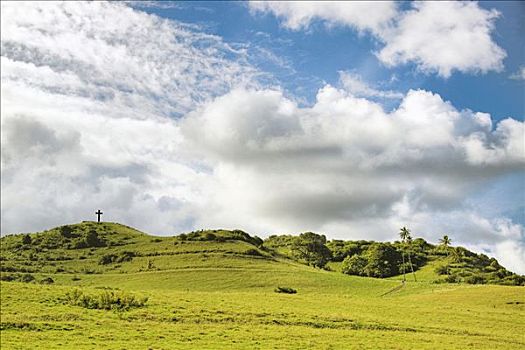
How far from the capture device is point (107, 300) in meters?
66.3

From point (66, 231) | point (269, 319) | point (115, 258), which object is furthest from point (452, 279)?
point (66, 231)

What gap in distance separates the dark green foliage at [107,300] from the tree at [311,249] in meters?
104

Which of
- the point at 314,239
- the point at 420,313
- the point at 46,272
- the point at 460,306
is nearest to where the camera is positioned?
the point at 420,313

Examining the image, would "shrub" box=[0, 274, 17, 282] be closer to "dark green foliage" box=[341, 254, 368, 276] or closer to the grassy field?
the grassy field

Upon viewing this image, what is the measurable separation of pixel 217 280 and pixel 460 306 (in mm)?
49651

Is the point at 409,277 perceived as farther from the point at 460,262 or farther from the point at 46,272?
the point at 46,272

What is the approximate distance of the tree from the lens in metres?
170

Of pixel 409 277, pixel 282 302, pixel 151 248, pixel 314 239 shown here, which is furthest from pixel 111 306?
A: pixel 314 239

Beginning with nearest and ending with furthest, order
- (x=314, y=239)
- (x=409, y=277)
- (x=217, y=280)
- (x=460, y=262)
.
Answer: (x=217, y=280), (x=409, y=277), (x=460, y=262), (x=314, y=239)

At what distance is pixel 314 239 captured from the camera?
17312cm

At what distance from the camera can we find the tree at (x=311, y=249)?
16975 centimetres

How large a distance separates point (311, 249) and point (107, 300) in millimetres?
110773

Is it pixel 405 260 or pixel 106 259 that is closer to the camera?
pixel 106 259

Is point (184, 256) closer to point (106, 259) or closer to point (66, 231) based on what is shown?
point (106, 259)
